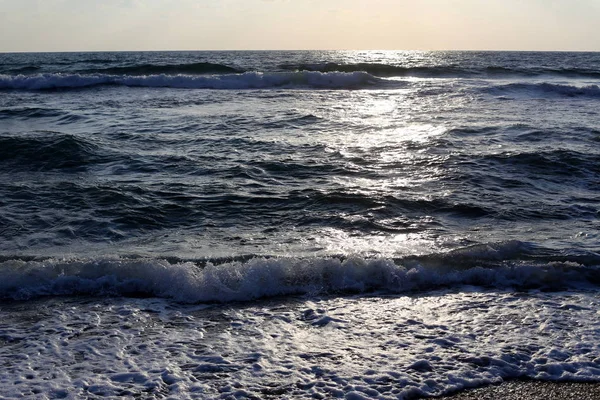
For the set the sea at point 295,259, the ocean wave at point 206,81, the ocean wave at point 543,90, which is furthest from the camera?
the ocean wave at point 206,81

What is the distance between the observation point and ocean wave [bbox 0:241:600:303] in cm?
562

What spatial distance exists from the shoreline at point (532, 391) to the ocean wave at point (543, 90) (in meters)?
18.7

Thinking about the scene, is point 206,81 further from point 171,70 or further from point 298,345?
point 298,345

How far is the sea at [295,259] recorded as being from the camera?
424 cm

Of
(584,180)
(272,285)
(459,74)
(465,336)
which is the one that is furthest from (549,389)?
(459,74)

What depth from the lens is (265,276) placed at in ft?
19.0

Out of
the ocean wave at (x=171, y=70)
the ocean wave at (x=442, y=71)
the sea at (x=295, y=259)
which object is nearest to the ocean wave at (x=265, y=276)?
the sea at (x=295, y=259)

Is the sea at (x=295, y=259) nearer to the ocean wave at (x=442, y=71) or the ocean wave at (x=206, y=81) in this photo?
the ocean wave at (x=206, y=81)

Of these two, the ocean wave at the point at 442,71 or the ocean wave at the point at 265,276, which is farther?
the ocean wave at the point at 442,71

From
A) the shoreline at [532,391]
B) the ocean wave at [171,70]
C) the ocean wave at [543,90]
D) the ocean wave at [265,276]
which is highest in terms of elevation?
the ocean wave at [171,70]

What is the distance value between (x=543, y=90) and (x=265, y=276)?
1977cm

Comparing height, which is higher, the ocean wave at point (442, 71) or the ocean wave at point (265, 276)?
the ocean wave at point (442, 71)

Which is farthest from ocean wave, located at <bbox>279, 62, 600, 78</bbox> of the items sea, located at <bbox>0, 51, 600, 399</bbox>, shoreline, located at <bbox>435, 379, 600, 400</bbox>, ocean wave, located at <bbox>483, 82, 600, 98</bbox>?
shoreline, located at <bbox>435, 379, 600, 400</bbox>

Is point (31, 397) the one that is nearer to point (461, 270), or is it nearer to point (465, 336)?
point (465, 336)
